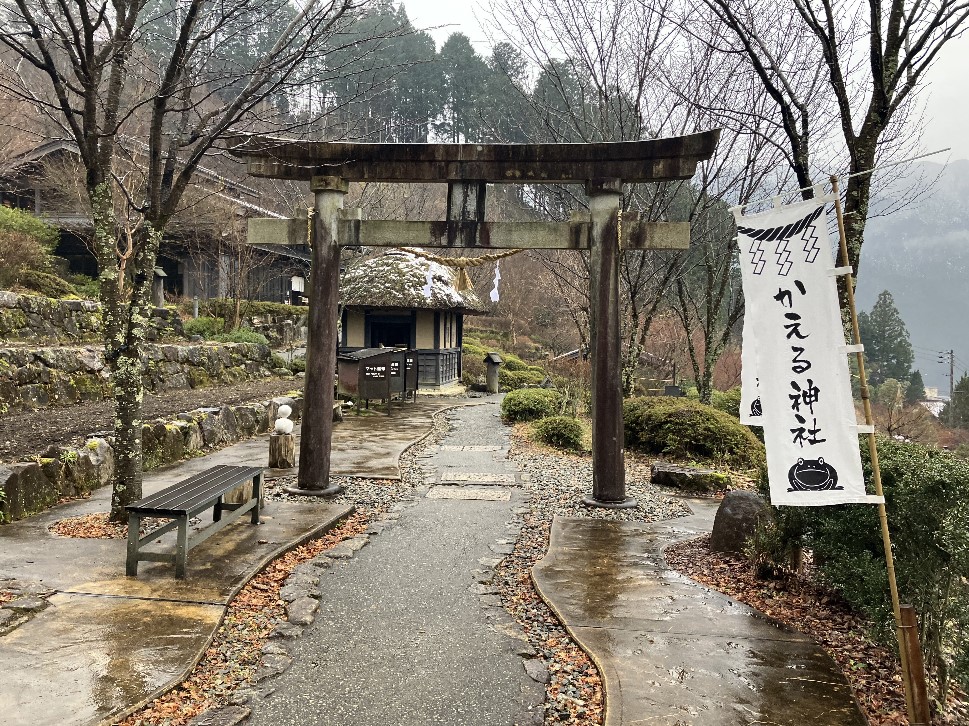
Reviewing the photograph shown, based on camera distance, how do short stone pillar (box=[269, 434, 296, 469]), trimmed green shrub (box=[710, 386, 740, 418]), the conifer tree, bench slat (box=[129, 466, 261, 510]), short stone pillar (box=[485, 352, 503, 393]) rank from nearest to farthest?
bench slat (box=[129, 466, 261, 510]) → short stone pillar (box=[269, 434, 296, 469]) → trimmed green shrub (box=[710, 386, 740, 418]) → short stone pillar (box=[485, 352, 503, 393]) → the conifer tree

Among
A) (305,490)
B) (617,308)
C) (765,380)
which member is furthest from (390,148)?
(765,380)

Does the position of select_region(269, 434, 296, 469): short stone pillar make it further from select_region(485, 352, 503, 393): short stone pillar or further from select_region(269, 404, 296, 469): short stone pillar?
select_region(485, 352, 503, 393): short stone pillar

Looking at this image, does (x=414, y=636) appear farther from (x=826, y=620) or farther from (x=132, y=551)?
(x=826, y=620)

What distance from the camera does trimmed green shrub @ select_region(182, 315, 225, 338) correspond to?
1939 centimetres

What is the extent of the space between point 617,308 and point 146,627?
5443 mm

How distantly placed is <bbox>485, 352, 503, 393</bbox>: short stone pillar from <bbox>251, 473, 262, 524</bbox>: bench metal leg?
681 inches

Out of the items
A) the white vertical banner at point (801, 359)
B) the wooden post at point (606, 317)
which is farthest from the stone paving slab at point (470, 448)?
the white vertical banner at point (801, 359)

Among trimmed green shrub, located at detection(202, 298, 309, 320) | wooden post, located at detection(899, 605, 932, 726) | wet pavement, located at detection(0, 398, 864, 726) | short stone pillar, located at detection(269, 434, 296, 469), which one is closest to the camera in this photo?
wooden post, located at detection(899, 605, 932, 726)

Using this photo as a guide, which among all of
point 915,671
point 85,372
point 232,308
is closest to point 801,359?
point 915,671

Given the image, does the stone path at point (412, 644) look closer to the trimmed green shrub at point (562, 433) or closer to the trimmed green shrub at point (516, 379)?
the trimmed green shrub at point (562, 433)

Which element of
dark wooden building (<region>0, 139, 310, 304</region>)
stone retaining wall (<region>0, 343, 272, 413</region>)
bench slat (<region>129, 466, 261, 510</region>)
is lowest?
bench slat (<region>129, 466, 261, 510</region>)

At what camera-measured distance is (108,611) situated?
4.26 meters

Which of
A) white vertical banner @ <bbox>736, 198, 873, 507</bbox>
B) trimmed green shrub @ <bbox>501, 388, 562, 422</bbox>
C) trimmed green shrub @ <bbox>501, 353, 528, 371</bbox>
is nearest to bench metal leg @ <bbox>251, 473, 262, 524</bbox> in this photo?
white vertical banner @ <bbox>736, 198, 873, 507</bbox>

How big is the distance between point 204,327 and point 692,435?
1491cm
